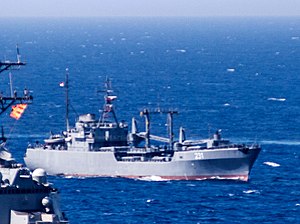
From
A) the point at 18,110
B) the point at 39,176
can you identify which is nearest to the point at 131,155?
the point at 18,110

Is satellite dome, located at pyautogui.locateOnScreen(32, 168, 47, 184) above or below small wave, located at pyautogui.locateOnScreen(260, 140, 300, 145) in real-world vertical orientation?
above

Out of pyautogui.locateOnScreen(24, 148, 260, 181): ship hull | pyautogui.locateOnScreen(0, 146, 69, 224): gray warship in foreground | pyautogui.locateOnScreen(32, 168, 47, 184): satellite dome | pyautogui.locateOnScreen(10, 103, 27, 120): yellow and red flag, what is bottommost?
pyautogui.locateOnScreen(24, 148, 260, 181): ship hull

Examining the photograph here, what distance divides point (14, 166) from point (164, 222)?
4139 cm

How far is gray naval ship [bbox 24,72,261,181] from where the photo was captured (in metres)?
109

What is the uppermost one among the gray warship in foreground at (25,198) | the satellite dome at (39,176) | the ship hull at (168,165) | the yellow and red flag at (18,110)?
the yellow and red flag at (18,110)

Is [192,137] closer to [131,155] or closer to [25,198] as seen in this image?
[131,155]

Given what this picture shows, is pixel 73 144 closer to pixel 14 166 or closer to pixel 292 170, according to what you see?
pixel 292 170

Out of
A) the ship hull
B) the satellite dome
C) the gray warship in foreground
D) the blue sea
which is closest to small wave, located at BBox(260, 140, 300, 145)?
the blue sea

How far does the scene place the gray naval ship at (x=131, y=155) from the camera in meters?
109

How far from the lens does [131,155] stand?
112188 millimetres

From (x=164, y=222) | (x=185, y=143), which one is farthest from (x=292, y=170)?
(x=164, y=222)

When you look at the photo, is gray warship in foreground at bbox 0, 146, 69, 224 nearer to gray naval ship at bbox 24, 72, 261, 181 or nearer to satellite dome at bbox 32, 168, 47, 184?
satellite dome at bbox 32, 168, 47, 184

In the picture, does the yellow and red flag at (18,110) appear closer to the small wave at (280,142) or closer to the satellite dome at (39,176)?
the satellite dome at (39,176)

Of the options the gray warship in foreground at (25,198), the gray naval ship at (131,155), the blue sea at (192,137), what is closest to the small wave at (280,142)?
the blue sea at (192,137)
